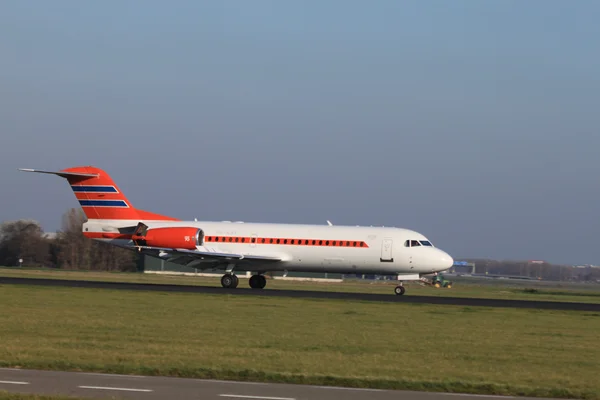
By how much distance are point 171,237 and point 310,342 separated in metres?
26.0

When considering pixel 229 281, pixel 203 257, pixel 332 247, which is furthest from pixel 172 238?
pixel 332 247

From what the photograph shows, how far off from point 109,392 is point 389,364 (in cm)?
640

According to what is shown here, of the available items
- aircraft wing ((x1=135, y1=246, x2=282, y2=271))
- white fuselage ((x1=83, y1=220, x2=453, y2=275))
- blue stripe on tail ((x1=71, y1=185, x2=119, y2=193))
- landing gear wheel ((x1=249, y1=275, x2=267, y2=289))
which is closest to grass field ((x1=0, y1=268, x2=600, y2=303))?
landing gear wheel ((x1=249, y1=275, x2=267, y2=289))

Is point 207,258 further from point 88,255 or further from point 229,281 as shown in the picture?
point 88,255

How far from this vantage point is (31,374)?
15336 mm

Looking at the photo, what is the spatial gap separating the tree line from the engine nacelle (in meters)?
52.1

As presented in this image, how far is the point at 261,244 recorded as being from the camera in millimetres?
47281

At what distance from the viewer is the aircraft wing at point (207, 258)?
4612 centimetres

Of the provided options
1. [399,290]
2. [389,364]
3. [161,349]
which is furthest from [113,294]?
[389,364]

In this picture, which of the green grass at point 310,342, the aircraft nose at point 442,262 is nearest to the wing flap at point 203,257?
the aircraft nose at point 442,262

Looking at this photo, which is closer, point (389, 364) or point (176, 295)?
point (389, 364)

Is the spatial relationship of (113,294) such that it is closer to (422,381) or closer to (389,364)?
(389,364)

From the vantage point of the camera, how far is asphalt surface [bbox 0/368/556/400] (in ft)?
43.9

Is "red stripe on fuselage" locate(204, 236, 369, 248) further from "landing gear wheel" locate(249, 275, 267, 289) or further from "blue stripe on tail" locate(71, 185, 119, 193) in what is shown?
"blue stripe on tail" locate(71, 185, 119, 193)
